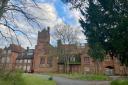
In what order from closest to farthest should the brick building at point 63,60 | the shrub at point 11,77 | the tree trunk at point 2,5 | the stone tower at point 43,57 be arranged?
the tree trunk at point 2,5, the shrub at point 11,77, the brick building at point 63,60, the stone tower at point 43,57

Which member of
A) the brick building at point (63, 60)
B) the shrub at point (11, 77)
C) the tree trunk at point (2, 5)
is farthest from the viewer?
the brick building at point (63, 60)

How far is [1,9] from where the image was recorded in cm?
1870

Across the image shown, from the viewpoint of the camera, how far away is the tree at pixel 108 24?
21.0 metres

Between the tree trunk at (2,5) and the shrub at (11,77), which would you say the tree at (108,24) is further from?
the shrub at (11,77)

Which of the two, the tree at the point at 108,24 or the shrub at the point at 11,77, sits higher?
the tree at the point at 108,24

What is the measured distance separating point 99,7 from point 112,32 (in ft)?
9.55

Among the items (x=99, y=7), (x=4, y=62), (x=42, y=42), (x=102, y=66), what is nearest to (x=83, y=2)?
(x=99, y=7)

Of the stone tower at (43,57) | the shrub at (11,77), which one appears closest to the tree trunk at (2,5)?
the shrub at (11,77)

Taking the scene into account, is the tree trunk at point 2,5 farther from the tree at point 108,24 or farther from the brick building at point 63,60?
the brick building at point 63,60

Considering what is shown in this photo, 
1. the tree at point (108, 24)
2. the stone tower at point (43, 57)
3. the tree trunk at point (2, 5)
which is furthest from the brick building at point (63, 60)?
the tree trunk at point (2, 5)

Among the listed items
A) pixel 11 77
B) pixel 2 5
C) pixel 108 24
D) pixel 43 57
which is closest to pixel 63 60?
pixel 43 57

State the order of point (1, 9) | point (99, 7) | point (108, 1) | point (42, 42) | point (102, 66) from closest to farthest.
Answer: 1. point (1, 9)
2. point (108, 1)
3. point (99, 7)
4. point (102, 66)
5. point (42, 42)

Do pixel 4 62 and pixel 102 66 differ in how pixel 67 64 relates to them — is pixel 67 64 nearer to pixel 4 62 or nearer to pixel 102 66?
pixel 102 66

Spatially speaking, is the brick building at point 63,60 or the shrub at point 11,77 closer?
the shrub at point 11,77
